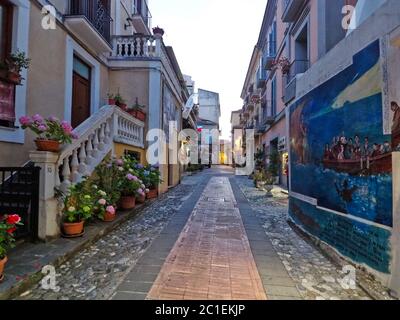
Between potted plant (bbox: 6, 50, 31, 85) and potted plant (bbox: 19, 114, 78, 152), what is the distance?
41.6 inches

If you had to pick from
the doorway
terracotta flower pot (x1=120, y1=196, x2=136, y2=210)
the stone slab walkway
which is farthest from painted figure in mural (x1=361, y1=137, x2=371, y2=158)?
the doorway

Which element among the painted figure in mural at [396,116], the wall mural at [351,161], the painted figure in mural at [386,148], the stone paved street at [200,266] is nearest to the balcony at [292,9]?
the wall mural at [351,161]

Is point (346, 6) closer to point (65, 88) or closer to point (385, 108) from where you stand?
point (385, 108)

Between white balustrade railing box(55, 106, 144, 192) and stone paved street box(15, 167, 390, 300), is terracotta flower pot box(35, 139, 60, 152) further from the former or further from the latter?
stone paved street box(15, 167, 390, 300)

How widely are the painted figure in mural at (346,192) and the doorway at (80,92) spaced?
6.25 metres

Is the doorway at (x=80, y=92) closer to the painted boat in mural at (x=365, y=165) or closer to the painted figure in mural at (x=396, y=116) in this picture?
the painted boat in mural at (x=365, y=165)

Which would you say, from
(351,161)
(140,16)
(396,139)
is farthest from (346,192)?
(140,16)

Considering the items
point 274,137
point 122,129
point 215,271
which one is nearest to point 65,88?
point 122,129

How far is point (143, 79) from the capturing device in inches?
336

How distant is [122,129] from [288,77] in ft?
25.3

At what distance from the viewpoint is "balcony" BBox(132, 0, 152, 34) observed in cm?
1052

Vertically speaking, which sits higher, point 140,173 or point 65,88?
point 65,88

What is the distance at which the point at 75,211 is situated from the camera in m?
3.87

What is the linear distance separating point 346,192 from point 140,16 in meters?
10.1
